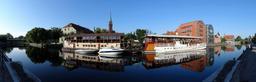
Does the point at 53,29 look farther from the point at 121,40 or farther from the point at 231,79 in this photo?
the point at 231,79

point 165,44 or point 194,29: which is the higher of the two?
point 194,29

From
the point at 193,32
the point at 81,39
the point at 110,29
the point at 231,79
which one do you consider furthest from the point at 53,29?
the point at 231,79

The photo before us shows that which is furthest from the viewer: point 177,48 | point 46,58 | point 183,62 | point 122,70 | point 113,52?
point 177,48

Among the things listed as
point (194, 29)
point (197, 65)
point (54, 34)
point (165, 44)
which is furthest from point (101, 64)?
point (194, 29)

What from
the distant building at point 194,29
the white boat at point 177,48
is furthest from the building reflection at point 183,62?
the distant building at point 194,29

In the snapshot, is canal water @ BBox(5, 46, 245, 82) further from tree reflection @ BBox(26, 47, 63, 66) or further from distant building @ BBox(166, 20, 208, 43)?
distant building @ BBox(166, 20, 208, 43)

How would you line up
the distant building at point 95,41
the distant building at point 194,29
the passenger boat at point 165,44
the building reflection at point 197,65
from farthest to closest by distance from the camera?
the distant building at point 194,29
the passenger boat at point 165,44
the distant building at point 95,41
the building reflection at point 197,65

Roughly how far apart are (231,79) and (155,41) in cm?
4661

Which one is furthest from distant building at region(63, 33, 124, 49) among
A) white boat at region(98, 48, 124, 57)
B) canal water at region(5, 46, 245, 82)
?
canal water at region(5, 46, 245, 82)

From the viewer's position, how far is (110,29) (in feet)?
317

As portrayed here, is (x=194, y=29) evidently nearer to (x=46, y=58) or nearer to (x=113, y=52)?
(x=113, y=52)

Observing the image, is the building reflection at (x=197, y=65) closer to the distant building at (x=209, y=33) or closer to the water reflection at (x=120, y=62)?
the water reflection at (x=120, y=62)

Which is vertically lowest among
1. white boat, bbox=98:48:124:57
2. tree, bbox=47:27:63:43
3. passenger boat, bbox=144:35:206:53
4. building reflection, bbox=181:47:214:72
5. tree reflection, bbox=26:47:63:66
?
building reflection, bbox=181:47:214:72

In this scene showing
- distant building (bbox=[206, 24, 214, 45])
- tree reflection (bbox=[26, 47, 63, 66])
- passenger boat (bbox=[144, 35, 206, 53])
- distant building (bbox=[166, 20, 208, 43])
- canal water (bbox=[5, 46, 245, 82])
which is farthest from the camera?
distant building (bbox=[206, 24, 214, 45])
